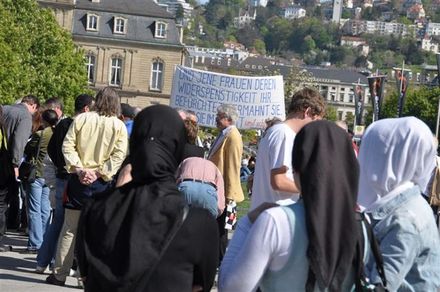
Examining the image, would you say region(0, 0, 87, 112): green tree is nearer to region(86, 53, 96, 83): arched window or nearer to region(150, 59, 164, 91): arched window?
region(150, 59, 164, 91): arched window

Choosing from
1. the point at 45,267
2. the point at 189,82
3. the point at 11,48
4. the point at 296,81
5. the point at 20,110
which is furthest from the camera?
the point at 296,81

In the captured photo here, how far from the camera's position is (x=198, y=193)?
10.1 meters

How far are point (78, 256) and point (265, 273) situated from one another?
44.0 inches

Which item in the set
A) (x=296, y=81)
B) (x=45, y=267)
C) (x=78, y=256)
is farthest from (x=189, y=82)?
(x=296, y=81)

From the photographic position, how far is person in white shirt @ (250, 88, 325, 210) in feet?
25.5

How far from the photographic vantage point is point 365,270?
16.5 ft

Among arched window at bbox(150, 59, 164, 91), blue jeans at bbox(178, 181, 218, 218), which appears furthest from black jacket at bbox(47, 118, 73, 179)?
arched window at bbox(150, 59, 164, 91)

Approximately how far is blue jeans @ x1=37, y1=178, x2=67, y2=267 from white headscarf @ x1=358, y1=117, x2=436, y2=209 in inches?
273

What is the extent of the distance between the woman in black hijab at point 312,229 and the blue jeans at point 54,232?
7311 mm

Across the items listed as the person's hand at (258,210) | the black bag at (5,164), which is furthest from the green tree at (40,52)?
the person's hand at (258,210)

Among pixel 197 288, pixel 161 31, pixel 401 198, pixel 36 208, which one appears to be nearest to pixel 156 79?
pixel 161 31

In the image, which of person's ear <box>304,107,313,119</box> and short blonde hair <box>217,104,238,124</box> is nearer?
person's ear <box>304,107,313,119</box>

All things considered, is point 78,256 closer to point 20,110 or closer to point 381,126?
point 381,126

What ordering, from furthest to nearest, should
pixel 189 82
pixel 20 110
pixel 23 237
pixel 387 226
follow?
pixel 189 82 → pixel 23 237 → pixel 20 110 → pixel 387 226
